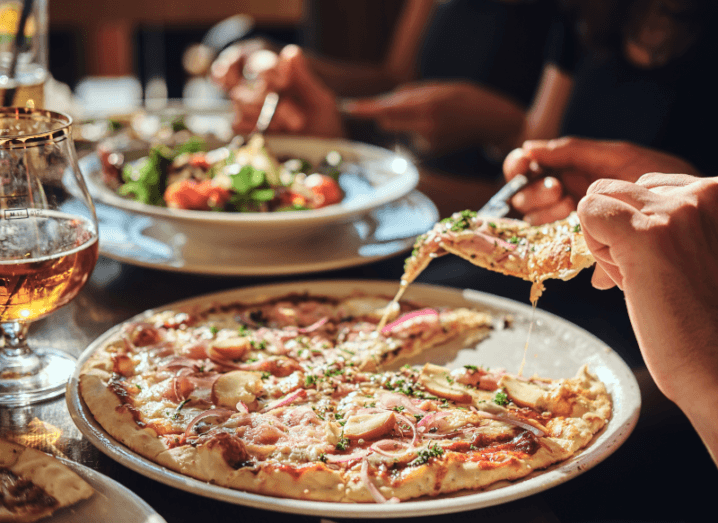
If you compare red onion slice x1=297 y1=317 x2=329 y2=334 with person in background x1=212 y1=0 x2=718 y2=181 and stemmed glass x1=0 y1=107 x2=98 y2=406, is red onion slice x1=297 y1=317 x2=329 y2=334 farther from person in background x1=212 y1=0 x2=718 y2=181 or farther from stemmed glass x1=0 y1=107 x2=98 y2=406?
person in background x1=212 y1=0 x2=718 y2=181

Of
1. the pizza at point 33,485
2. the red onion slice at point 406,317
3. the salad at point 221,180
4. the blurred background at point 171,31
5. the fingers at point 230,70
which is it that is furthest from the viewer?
the blurred background at point 171,31

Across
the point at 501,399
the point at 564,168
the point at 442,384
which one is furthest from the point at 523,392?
the point at 564,168

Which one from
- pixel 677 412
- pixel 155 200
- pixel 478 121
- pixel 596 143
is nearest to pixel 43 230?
pixel 155 200

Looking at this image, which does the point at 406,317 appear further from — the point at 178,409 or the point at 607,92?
the point at 607,92

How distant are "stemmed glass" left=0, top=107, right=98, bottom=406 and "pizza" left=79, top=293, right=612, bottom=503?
0.46 feet

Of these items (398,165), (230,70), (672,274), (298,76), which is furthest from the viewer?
(230,70)

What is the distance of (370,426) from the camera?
51.3 inches

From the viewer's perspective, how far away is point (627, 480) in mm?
1265

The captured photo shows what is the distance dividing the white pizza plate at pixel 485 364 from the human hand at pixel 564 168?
12.6 inches

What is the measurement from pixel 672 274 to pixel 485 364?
25.7 inches

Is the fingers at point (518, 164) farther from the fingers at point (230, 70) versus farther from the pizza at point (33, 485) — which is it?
the fingers at point (230, 70)

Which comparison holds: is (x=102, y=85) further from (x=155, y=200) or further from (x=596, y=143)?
(x=596, y=143)

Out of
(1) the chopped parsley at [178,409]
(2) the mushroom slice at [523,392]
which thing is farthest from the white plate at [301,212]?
(2) the mushroom slice at [523,392]

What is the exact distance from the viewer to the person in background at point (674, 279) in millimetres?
1056
